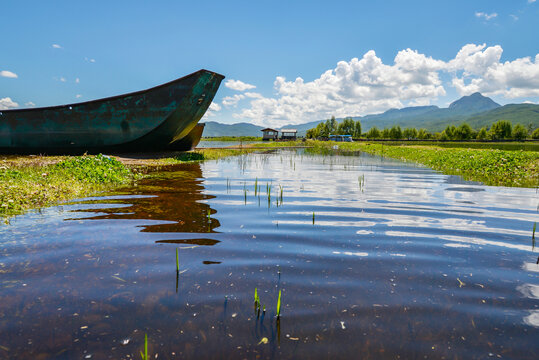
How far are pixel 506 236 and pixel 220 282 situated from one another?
507 centimetres

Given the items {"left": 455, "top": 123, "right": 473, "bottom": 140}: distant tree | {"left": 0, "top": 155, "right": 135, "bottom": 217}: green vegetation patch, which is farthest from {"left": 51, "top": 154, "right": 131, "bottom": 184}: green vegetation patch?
{"left": 455, "top": 123, "right": 473, "bottom": 140}: distant tree

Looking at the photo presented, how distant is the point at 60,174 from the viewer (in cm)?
993

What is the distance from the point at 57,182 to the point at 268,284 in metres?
8.41

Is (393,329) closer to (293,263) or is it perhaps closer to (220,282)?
(293,263)

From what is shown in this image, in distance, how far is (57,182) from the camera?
8.75m

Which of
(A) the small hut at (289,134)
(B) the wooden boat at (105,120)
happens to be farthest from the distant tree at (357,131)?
(B) the wooden boat at (105,120)

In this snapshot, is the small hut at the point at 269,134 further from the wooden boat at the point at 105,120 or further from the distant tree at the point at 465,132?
the distant tree at the point at 465,132

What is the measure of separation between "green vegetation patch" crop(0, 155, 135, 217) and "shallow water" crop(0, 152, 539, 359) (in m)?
1.08

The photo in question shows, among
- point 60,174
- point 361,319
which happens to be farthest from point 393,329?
point 60,174

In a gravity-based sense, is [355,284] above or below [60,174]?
below

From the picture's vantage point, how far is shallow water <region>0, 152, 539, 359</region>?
2389mm

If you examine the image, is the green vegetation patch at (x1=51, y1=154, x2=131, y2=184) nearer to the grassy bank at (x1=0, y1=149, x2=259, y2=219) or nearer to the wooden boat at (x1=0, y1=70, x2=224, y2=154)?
the grassy bank at (x1=0, y1=149, x2=259, y2=219)

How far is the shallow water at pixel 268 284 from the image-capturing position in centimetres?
239

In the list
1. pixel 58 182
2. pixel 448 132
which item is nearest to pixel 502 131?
pixel 448 132
